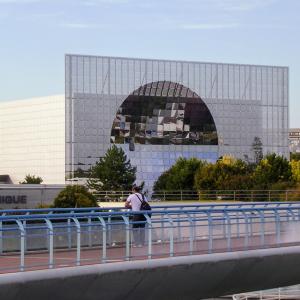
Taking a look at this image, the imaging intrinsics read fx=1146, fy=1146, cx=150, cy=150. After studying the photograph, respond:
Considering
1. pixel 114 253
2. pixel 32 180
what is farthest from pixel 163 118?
pixel 114 253

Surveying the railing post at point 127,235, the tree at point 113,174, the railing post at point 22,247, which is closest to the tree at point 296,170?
the tree at point 113,174

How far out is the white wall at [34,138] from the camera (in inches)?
5276

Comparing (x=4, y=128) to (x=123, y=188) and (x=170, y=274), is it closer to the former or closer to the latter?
(x=123, y=188)

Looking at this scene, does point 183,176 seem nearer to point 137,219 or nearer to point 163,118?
point 163,118

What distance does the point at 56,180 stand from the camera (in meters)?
135

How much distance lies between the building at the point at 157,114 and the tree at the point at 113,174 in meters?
10.8

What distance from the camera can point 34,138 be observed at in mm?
138000

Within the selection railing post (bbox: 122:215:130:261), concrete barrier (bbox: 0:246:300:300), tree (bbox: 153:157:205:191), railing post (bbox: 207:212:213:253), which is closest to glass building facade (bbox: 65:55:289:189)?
tree (bbox: 153:157:205:191)

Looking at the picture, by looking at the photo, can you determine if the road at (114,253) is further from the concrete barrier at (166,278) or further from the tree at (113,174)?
the tree at (113,174)

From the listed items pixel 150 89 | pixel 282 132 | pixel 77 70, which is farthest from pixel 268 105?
pixel 77 70

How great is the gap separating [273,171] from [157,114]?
29.2m

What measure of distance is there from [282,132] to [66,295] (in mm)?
128378

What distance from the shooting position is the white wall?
134m

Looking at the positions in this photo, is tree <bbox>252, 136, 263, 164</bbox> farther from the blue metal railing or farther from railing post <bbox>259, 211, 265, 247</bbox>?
railing post <bbox>259, 211, 265, 247</bbox>
